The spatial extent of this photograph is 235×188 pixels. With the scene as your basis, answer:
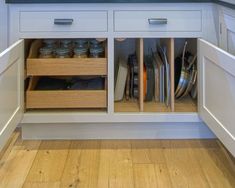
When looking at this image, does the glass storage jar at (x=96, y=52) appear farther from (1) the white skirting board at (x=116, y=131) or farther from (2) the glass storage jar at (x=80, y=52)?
(1) the white skirting board at (x=116, y=131)

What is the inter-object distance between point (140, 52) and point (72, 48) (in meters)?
0.40

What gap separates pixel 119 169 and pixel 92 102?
1.42 feet

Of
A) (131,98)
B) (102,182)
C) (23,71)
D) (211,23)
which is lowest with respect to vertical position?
(102,182)

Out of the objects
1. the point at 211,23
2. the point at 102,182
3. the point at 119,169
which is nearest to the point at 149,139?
the point at 119,169

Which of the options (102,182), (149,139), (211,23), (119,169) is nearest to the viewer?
(102,182)

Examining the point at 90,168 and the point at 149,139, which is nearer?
the point at 90,168

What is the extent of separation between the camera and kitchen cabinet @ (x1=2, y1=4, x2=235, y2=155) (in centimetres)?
199

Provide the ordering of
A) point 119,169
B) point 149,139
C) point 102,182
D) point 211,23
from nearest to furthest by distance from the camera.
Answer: point 102,182 < point 119,169 < point 211,23 < point 149,139

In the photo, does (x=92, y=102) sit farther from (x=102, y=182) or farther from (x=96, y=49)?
(x=102, y=182)

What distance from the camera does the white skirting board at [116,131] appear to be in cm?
217

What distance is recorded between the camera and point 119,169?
1.81 m

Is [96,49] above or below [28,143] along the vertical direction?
above

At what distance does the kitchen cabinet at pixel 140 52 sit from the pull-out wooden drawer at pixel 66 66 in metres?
0.05

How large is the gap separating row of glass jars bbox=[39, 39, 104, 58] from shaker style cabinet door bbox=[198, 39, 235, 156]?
560mm
